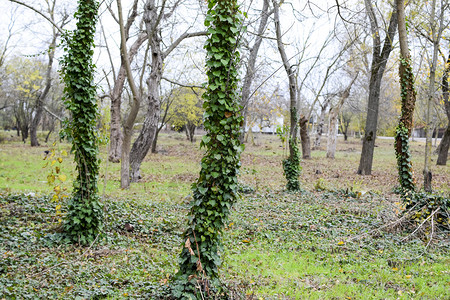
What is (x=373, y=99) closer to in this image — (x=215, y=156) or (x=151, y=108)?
(x=151, y=108)

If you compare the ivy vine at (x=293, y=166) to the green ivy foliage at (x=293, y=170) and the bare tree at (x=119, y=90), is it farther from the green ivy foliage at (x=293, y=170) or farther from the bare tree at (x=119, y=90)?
the bare tree at (x=119, y=90)

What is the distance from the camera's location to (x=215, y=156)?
3.66m

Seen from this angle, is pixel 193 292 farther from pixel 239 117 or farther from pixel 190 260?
pixel 239 117

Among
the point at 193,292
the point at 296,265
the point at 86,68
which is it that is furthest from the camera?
the point at 86,68

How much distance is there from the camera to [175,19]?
1168 cm

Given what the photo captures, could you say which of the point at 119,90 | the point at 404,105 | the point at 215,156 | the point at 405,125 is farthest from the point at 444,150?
the point at 215,156

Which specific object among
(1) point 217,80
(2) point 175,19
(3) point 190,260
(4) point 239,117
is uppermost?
(2) point 175,19

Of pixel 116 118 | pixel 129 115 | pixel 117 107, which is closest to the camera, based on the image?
pixel 129 115

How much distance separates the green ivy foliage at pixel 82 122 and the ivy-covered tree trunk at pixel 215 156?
272 centimetres

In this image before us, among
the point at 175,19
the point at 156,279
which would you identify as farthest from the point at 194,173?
the point at 156,279

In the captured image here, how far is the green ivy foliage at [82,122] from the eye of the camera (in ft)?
18.7

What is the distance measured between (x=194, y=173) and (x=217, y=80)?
1180 centimetres

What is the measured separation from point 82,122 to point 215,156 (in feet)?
10.4

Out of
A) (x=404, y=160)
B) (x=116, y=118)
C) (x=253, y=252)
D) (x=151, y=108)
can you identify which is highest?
(x=151, y=108)
